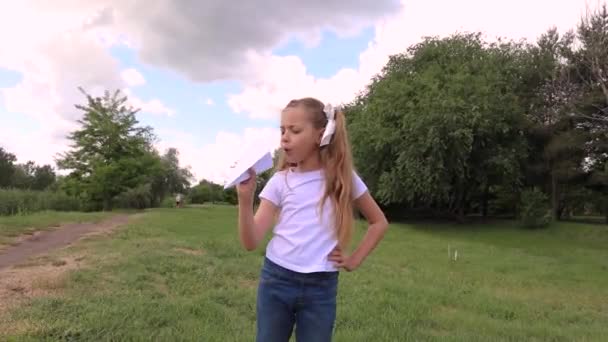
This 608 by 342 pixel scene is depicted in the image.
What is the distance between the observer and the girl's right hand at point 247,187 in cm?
239

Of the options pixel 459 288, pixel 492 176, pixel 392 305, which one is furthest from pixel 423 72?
pixel 392 305

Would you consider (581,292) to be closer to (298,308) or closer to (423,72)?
(298,308)

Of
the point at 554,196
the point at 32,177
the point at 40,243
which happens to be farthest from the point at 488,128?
the point at 32,177

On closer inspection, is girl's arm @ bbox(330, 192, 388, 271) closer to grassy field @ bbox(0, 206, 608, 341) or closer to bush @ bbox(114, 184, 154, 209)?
grassy field @ bbox(0, 206, 608, 341)

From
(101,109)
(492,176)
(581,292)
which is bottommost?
(581,292)

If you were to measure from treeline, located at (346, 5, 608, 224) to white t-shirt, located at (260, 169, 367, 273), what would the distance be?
83.8ft

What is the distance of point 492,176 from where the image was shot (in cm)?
3111

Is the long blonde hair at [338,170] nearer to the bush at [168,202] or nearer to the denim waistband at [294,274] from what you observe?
the denim waistband at [294,274]

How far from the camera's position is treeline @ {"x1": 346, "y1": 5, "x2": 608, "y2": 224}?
28359 millimetres

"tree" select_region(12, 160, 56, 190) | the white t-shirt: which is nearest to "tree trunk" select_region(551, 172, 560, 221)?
the white t-shirt

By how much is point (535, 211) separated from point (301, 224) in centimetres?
2859

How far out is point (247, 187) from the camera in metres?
2.40

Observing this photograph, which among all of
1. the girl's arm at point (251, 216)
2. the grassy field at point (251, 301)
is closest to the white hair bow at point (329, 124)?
the girl's arm at point (251, 216)

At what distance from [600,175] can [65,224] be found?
24.8m
